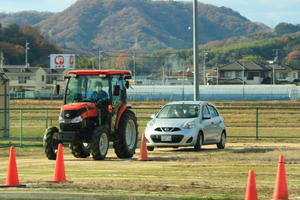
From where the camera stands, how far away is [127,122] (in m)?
24.6

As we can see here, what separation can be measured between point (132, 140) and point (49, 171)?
5428 mm

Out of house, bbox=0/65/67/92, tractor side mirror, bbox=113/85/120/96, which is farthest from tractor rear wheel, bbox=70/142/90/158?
house, bbox=0/65/67/92

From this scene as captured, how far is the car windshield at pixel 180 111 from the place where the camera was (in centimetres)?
2817

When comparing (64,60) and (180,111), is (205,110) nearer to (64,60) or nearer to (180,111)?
(180,111)

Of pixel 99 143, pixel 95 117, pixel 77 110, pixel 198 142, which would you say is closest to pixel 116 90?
pixel 95 117

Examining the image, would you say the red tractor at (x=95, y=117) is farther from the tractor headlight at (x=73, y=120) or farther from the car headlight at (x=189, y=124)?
the car headlight at (x=189, y=124)

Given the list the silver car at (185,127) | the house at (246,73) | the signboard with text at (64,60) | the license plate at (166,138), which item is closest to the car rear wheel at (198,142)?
the silver car at (185,127)

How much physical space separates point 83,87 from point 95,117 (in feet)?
3.66

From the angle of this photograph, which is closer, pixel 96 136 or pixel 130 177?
pixel 130 177

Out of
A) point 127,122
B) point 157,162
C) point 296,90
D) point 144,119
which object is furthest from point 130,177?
point 296,90

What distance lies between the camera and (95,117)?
2392 centimetres

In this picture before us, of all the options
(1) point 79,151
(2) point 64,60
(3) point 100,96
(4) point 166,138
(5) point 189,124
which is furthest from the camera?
(2) point 64,60

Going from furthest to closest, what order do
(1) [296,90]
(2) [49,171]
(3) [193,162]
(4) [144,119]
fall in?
(1) [296,90], (4) [144,119], (3) [193,162], (2) [49,171]

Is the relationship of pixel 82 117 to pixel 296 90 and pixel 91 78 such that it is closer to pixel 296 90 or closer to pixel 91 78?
pixel 91 78
